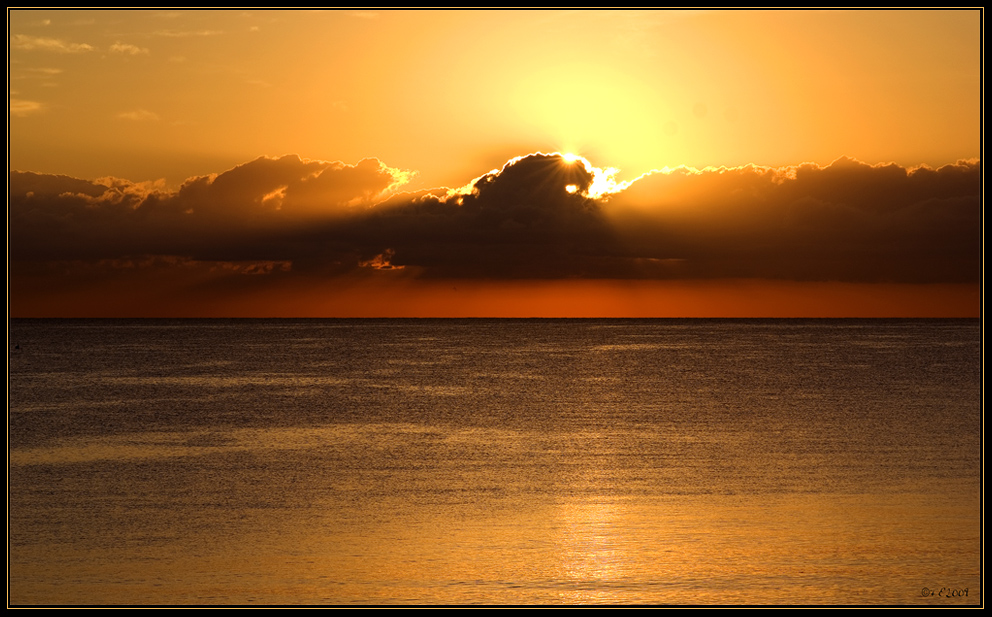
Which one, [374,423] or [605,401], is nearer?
[374,423]

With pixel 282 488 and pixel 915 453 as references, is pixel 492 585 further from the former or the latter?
pixel 915 453

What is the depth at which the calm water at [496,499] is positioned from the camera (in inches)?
675

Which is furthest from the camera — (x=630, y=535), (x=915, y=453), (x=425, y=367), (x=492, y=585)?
(x=425, y=367)

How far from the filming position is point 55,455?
107ft

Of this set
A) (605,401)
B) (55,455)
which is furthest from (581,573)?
(605,401)

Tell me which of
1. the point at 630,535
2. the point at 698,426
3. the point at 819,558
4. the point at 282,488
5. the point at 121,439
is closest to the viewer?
the point at 819,558

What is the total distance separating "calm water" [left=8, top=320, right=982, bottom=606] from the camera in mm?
17141

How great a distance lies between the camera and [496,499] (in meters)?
24.1

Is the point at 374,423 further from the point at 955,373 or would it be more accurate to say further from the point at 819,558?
the point at 955,373

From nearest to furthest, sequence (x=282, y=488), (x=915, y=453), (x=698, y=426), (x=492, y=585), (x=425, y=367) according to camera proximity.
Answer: (x=492, y=585), (x=282, y=488), (x=915, y=453), (x=698, y=426), (x=425, y=367)

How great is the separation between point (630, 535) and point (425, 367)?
229 ft

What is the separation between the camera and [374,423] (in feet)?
140

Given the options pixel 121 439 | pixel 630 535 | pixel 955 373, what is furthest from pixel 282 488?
pixel 955 373

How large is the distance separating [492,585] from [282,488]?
10.8 metres
